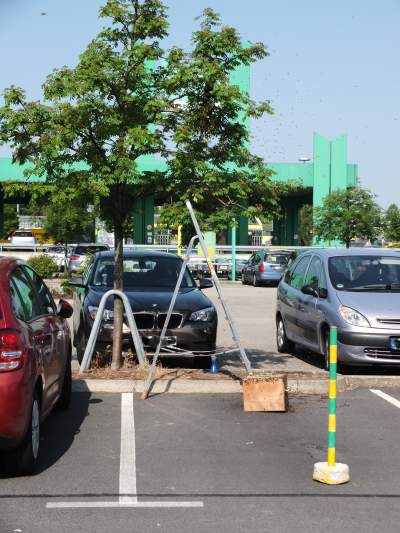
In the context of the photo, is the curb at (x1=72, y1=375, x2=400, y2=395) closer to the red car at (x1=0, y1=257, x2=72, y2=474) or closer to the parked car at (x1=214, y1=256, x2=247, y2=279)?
the red car at (x1=0, y1=257, x2=72, y2=474)

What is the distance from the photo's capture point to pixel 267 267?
3456 cm

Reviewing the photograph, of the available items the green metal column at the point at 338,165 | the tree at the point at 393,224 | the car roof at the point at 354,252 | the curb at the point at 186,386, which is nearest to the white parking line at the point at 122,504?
the curb at the point at 186,386

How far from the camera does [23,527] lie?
4906 millimetres

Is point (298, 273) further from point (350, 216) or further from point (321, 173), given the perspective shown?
point (321, 173)

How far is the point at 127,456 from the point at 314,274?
585 cm

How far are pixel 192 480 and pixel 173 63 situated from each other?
5.35 metres

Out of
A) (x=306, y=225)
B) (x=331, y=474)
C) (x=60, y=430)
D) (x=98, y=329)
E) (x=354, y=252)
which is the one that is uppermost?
(x=306, y=225)

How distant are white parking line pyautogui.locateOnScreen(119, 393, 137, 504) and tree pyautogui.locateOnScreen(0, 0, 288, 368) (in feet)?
5.53

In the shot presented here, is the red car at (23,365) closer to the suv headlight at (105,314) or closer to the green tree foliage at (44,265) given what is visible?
the suv headlight at (105,314)

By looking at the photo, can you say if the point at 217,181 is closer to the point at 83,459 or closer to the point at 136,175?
the point at 136,175

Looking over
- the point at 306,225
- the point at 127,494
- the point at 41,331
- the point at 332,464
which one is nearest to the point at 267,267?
the point at 306,225

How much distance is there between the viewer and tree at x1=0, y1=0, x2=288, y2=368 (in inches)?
369

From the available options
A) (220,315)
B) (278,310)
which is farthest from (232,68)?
(220,315)

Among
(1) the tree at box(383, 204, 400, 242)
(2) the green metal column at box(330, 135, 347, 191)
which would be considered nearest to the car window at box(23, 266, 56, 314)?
(2) the green metal column at box(330, 135, 347, 191)
